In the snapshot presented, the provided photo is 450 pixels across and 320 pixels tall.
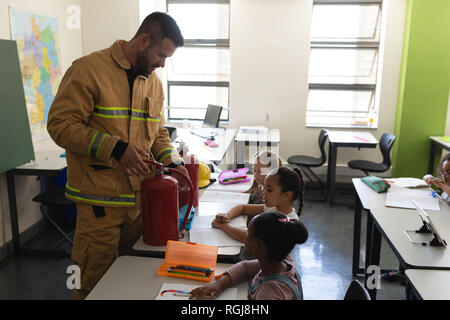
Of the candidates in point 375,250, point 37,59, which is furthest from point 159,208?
point 37,59

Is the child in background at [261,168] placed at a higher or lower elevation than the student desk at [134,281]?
higher

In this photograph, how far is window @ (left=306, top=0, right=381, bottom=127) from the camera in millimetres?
5188

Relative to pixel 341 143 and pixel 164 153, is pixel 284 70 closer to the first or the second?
pixel 341 143

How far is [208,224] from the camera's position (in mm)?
2076

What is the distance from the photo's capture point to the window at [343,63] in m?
5.19

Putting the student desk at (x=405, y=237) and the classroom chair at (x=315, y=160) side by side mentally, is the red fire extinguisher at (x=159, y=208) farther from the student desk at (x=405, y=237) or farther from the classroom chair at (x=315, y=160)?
the classroom chair at (x=315, y=160)

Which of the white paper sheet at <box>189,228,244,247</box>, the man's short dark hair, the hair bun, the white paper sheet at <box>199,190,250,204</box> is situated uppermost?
the man's short dark hair

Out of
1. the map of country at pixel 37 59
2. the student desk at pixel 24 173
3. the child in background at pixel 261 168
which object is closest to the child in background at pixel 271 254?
the child in background at pixel 261 168

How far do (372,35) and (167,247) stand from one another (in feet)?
15.3

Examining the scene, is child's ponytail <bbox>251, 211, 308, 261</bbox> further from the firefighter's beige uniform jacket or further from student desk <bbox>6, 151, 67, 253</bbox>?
student desk <bbox>6, 151, 67, 253</bbox>

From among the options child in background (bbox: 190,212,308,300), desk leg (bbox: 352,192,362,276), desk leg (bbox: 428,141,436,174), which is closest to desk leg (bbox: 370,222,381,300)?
desk leg (bbox: 352,192,362,276)

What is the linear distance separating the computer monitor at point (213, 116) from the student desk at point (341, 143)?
1417 mm

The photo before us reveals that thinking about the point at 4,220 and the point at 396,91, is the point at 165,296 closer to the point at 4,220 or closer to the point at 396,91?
the point at 4,220

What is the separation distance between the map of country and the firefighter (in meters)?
2.07
